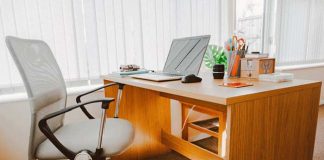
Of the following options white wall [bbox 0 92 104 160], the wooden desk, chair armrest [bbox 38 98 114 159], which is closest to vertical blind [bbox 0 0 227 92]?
white wall [bbox 0 92 104 160]

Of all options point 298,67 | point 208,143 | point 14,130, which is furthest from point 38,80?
point 298,67

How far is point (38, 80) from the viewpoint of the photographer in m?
1.10

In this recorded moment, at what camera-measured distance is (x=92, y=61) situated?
193 cm

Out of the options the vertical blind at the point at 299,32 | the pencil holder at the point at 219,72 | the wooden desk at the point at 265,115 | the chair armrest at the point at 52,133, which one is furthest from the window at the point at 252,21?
the chair armrest at the point at 52,133

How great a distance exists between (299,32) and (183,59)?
258cm

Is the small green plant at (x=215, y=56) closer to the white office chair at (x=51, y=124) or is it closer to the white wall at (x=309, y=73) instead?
the white office chair at (x=51, y=124)

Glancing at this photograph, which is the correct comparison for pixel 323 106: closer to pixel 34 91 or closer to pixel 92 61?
pixel 92 61

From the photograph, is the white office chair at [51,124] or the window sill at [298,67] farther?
the window sill at [298,67]

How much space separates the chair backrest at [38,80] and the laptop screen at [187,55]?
745 mm

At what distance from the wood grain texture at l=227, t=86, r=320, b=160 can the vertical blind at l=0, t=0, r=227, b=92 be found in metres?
1.40

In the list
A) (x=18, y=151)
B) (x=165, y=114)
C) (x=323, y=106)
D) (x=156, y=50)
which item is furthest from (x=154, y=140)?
(x=323, y=106)

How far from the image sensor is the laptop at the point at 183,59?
1364mm

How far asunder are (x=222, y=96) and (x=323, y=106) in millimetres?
3572

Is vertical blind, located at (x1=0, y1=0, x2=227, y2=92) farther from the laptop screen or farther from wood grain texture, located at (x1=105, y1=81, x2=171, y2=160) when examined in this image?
the laptop screen
